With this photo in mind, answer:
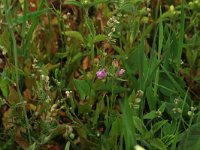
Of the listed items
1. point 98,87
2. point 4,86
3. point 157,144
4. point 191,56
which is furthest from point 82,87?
point 191,56

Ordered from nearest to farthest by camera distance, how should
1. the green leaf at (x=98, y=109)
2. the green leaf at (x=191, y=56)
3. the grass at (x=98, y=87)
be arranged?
1. the grass at (x=98, y=87)
2. the green leaf at (x=98, y=109)
3. the green leaf at (x=191, y=56)

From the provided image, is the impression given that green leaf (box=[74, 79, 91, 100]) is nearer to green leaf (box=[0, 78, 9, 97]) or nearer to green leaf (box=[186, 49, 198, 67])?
green leaf (box=[0, 78, 9, 97])

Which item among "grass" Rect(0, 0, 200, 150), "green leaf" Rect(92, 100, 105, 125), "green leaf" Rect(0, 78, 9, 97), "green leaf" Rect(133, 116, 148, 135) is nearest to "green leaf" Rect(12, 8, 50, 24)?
"grass" Rect(0, 0, 200, 150)

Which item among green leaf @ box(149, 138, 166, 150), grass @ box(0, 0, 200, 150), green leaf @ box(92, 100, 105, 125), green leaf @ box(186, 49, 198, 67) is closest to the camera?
green leaf @ box(149, 138, 166, 150)

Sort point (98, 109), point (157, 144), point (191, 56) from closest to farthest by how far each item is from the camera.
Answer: point (157, 144) < point (98, 109) < point (191, 56)

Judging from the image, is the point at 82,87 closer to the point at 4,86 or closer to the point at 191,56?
the point at 4,86

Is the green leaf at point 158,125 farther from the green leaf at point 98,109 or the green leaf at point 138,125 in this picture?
the green leaf at point 98,109

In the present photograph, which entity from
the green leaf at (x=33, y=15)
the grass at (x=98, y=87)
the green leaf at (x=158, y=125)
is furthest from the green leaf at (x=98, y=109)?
the green leaf at (x=33, y=15)
